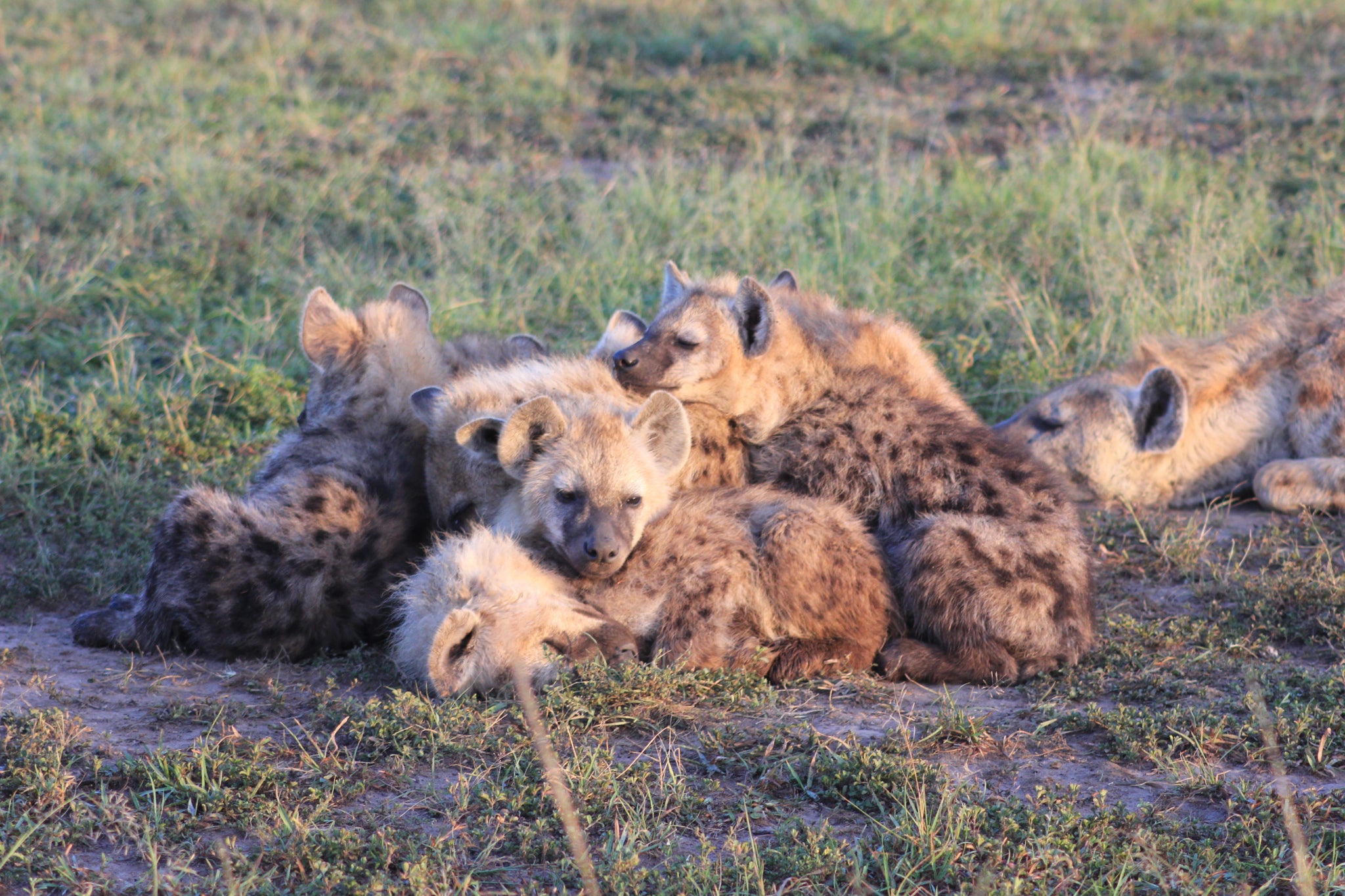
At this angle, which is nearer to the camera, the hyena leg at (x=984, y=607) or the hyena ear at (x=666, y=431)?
the hyena leg at (x=984, y=607)

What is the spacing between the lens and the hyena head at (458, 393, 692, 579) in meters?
3.28

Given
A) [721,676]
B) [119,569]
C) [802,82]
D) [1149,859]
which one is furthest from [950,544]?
[802,82]

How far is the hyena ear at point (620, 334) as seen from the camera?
426 centimetres

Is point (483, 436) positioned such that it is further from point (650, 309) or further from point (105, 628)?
point (650, 309)

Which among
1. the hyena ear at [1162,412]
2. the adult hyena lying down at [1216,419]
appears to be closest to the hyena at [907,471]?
the adult hyena lying down at [1216,419]

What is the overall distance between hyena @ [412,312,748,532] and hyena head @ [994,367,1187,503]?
1.49 m

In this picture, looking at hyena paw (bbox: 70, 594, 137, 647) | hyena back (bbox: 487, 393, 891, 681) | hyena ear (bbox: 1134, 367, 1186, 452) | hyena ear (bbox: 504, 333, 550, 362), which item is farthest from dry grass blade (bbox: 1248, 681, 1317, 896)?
hyena paw (bbox: 70, 594, 137, 647)

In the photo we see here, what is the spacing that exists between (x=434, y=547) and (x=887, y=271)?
9.81 ft

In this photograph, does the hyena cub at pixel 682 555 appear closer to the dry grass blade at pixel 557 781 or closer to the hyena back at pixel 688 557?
the hyena back at pixel 688 557

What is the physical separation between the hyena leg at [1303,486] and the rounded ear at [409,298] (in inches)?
119

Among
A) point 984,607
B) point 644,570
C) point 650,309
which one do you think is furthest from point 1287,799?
point 650,309

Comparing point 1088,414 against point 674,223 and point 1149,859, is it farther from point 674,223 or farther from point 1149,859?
point 1149,859

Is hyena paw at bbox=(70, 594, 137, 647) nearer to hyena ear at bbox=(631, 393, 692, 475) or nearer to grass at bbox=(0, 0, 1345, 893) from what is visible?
grass at bbox=(0, 0, 1345, 893)

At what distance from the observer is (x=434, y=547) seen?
3.50 metres
